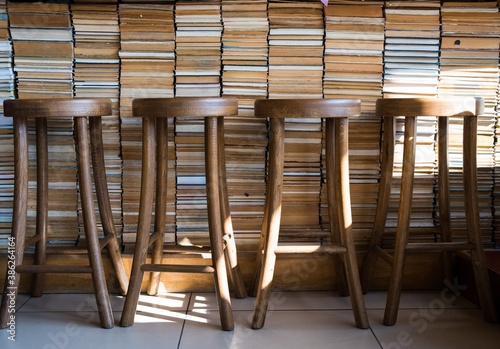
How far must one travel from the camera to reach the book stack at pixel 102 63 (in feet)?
9.67

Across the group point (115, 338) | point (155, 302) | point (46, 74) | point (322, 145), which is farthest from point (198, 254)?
point (46, 74)

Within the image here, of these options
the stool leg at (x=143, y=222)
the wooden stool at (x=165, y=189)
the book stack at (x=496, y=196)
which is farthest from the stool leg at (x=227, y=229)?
the book stack at (x=496, y=196)

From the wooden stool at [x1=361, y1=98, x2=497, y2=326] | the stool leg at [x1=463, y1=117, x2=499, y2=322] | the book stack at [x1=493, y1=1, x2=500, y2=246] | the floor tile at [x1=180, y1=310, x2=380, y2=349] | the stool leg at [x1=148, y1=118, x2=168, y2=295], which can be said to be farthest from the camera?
the book stack at [x1=493, y1=1, x2=500, y2=246]

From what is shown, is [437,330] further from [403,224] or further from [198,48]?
[198,48]

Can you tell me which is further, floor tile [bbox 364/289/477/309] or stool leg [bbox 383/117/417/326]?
floor tile [bbox 364/289/477/309]

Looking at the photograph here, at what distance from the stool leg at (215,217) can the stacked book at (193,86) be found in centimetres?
46

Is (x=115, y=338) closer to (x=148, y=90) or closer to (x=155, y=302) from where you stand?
(x=155, y=302)

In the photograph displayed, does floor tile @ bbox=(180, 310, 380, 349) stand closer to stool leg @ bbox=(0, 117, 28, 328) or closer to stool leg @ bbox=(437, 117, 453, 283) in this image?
stool leg @ bbox=(437, 117, 453, 283)

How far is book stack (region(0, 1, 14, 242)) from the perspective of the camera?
9.68 feet

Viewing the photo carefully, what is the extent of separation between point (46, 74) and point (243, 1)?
1.03 m

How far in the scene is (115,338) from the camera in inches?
99.4

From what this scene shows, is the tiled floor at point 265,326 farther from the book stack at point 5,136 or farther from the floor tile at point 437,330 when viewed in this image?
the book stack at point 5,136

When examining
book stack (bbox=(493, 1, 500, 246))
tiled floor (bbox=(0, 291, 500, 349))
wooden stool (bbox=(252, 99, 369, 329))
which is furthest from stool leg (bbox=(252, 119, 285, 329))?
book stack (bbox=(493, 1, 500, 246))

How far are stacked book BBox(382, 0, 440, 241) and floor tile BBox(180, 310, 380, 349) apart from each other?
2.33 feet
